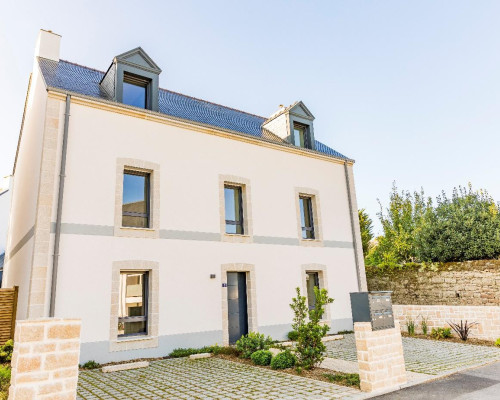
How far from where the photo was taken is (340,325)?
12953 millimetres

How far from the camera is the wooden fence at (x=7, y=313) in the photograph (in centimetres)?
959

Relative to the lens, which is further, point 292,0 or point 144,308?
point 144,308

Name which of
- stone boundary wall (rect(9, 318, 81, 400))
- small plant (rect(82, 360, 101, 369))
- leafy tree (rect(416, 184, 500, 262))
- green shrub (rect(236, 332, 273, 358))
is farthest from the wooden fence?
leafy tree (rect(416, 184, 500, 262))

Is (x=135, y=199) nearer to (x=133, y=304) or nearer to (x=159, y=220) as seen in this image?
(x=159, y=220)

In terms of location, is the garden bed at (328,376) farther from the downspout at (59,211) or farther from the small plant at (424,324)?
the small plant at (424,324)

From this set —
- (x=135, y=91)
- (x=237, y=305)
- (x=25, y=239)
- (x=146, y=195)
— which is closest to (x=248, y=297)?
(x=237, y=305)

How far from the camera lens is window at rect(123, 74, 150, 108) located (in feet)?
36.3

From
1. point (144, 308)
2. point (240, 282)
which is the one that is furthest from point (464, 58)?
point (144, 308)

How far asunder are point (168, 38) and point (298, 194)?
7.88 m

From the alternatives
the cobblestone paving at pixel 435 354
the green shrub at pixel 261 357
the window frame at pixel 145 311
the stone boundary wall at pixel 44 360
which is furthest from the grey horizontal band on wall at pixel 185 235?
the stone boundary wall at pixel 44 360

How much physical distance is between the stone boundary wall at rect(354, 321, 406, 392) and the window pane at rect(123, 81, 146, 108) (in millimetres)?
9262

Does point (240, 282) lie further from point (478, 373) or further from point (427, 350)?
point (478, 373)

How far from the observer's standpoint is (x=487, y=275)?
40.6ft

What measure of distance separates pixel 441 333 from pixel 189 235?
8476mm
